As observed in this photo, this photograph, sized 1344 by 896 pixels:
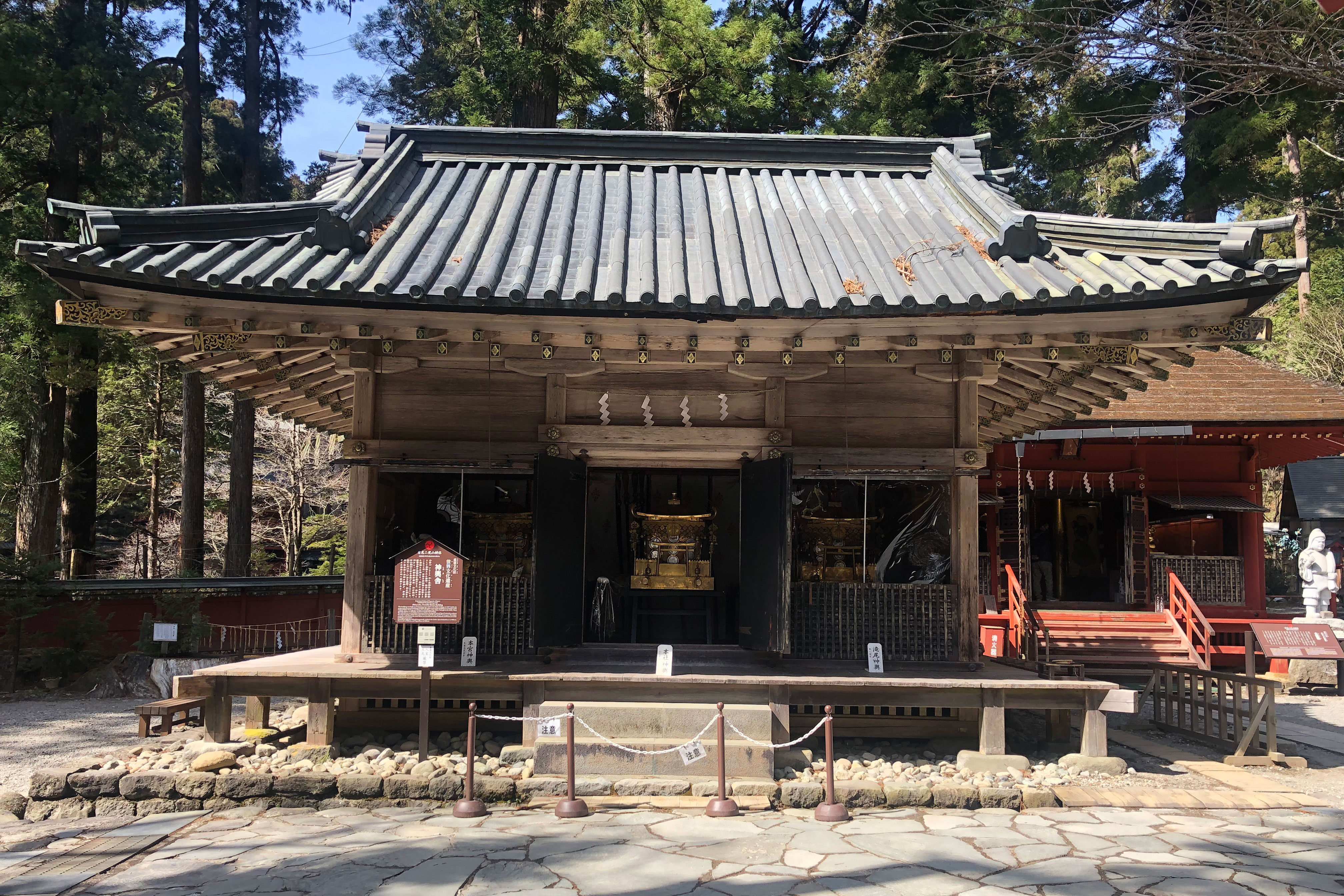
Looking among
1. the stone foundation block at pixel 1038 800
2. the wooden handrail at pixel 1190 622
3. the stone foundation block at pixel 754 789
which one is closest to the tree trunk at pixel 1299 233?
the wooden handrail at pixel 1190 622

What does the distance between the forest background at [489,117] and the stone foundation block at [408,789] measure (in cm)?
951

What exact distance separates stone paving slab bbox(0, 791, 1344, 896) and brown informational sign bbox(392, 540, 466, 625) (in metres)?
1.51

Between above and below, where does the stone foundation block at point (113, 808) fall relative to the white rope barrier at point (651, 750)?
below

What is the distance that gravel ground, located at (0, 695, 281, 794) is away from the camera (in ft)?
32.1

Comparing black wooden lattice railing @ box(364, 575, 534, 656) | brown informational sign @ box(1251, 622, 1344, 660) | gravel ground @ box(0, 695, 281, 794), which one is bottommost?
gravel ground @ box(0, 695, 281, 794)

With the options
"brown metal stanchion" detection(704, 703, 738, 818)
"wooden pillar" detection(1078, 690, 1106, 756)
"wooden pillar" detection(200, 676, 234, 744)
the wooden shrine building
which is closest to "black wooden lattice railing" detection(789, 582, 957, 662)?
the wooden shrine building

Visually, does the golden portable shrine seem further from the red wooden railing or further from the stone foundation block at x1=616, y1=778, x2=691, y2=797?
the red wooden railing

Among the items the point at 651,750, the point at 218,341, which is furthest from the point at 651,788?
the point at 218,341

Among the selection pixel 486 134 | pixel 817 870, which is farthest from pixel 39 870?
pixel 486 134

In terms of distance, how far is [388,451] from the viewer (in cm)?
871

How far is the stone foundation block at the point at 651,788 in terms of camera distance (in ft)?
23.7

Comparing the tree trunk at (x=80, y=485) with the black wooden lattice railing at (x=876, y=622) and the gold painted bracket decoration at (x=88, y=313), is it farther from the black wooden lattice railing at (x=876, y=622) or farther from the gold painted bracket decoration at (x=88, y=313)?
the black wooden lattice railing at (x=876, y=622)

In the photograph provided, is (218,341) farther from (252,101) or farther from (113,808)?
(252,101)

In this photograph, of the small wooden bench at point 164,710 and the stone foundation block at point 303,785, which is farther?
Answer: the small wooden bench at point 164,710
